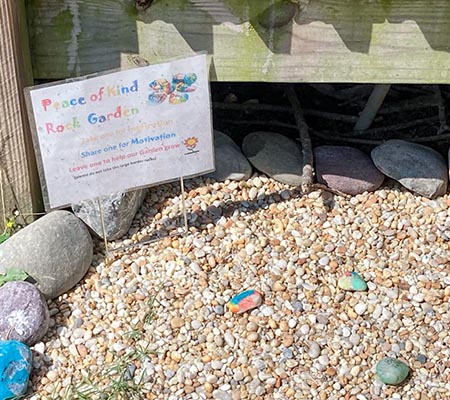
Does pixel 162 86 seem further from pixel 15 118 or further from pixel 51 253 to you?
pixel 51 253

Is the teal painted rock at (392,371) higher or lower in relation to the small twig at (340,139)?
lower

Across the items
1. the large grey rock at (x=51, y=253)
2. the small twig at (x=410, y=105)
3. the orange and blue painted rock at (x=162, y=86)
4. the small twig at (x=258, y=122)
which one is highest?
the orange and blue painted rock at (x=162, y=86)

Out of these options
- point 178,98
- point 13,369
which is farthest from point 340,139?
point 13,369

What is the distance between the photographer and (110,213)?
2.54 m

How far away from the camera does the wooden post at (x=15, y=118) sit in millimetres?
2281

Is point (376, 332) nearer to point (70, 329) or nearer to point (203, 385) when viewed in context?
point (203, 385)

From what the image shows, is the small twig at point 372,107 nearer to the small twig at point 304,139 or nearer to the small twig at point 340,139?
the small twig at point 340,139

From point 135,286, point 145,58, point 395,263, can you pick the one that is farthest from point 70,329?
point 395,263

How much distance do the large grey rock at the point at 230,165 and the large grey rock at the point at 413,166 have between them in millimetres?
428

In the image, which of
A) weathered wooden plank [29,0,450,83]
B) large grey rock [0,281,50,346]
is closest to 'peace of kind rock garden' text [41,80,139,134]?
weathered wooden plank [29,0,450,83]

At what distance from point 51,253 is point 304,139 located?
95cm

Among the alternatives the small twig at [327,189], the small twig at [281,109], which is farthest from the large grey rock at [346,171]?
the small twig at [281,109]

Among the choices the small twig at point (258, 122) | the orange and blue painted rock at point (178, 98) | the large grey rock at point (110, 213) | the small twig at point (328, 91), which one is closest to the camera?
the orange and blue painted rock at point (178, 98)

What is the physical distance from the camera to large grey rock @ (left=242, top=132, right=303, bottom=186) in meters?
2.76
